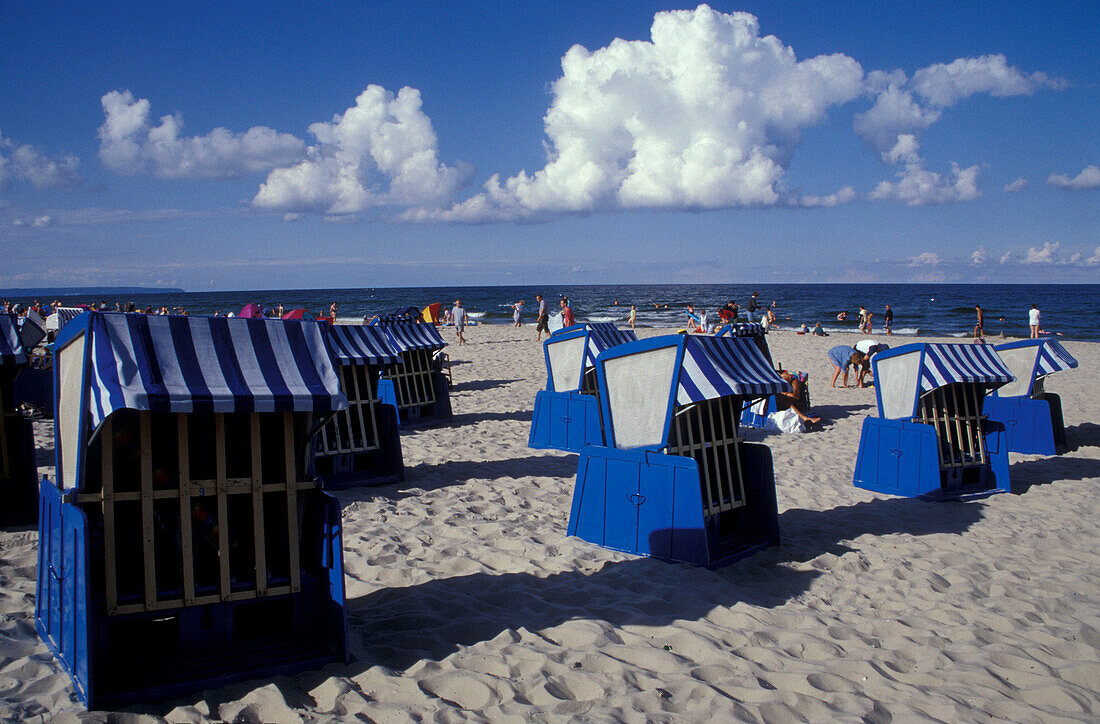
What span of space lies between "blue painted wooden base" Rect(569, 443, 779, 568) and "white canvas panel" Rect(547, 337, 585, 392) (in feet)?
12.1

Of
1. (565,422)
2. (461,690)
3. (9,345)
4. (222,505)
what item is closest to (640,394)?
(461,690)

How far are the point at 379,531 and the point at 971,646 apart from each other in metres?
4.25

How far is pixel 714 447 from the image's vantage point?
6.07 meters

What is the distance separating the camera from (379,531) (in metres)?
6.04

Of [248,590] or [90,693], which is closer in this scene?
[90,693]

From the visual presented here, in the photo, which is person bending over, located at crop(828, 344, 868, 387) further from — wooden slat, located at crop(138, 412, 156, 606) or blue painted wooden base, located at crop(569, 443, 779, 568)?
wooden slat, located at crop(138, 412, 156, 606)

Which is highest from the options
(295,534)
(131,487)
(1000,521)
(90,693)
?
(131,487)

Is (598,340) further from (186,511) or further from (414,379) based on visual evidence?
(186,511)

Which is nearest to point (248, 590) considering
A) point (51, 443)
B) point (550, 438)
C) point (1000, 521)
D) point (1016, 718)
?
point (1016, 718)

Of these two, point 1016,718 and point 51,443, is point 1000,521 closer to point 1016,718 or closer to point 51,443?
point 1016,718

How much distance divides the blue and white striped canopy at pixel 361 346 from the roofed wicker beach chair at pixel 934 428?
5.62 metres

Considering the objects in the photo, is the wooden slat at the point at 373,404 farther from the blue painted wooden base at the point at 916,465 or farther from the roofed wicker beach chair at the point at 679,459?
the blue painted wooden base at the point at 916,465

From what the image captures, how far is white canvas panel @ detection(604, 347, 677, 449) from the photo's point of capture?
5.56 metres

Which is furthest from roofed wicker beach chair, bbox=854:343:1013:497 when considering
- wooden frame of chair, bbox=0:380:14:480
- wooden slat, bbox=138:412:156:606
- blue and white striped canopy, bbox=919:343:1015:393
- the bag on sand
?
wooden frame of chair, bbox=0:380:14:480
